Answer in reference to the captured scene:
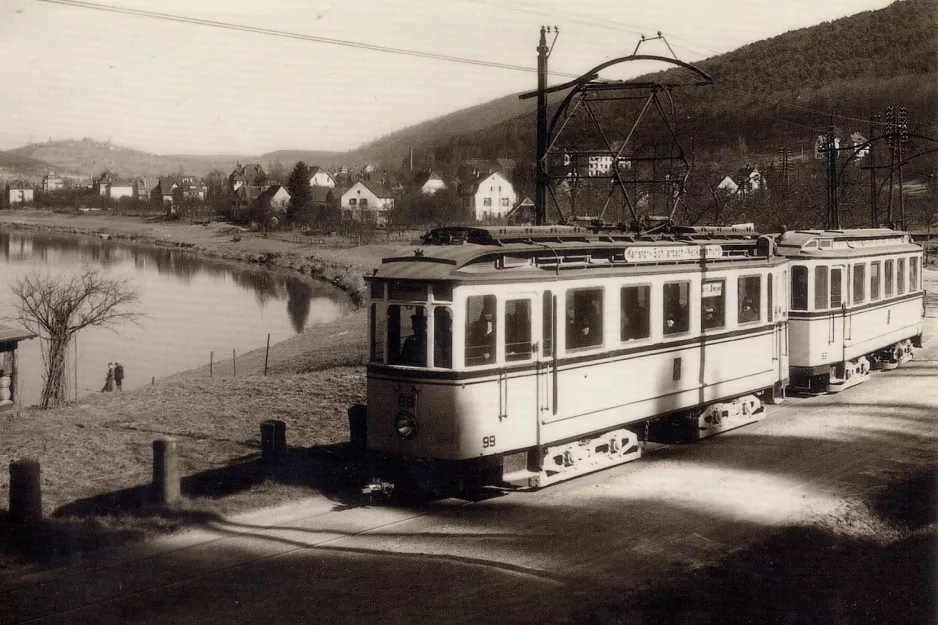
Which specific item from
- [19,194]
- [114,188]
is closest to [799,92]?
[114,188]

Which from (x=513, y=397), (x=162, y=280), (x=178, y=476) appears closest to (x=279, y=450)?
(x=178, y=476)

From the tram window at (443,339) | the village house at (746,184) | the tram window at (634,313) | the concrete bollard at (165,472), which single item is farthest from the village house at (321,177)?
the tram window at (443,339)

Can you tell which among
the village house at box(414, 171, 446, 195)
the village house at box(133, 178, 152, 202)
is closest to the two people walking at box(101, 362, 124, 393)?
the village house at box(414, 171, 446, 195)

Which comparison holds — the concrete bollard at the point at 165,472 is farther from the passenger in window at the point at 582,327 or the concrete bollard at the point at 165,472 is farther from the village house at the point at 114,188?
the village house at the point at 114,188

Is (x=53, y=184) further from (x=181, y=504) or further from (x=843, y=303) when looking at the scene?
(x=843, y=303)

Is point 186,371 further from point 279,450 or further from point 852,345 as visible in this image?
point 852,345

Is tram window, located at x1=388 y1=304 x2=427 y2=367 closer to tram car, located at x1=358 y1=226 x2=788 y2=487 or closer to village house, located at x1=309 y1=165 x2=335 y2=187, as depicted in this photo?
tram car, located at x1=358 y1=226 x2=788 y2=487
